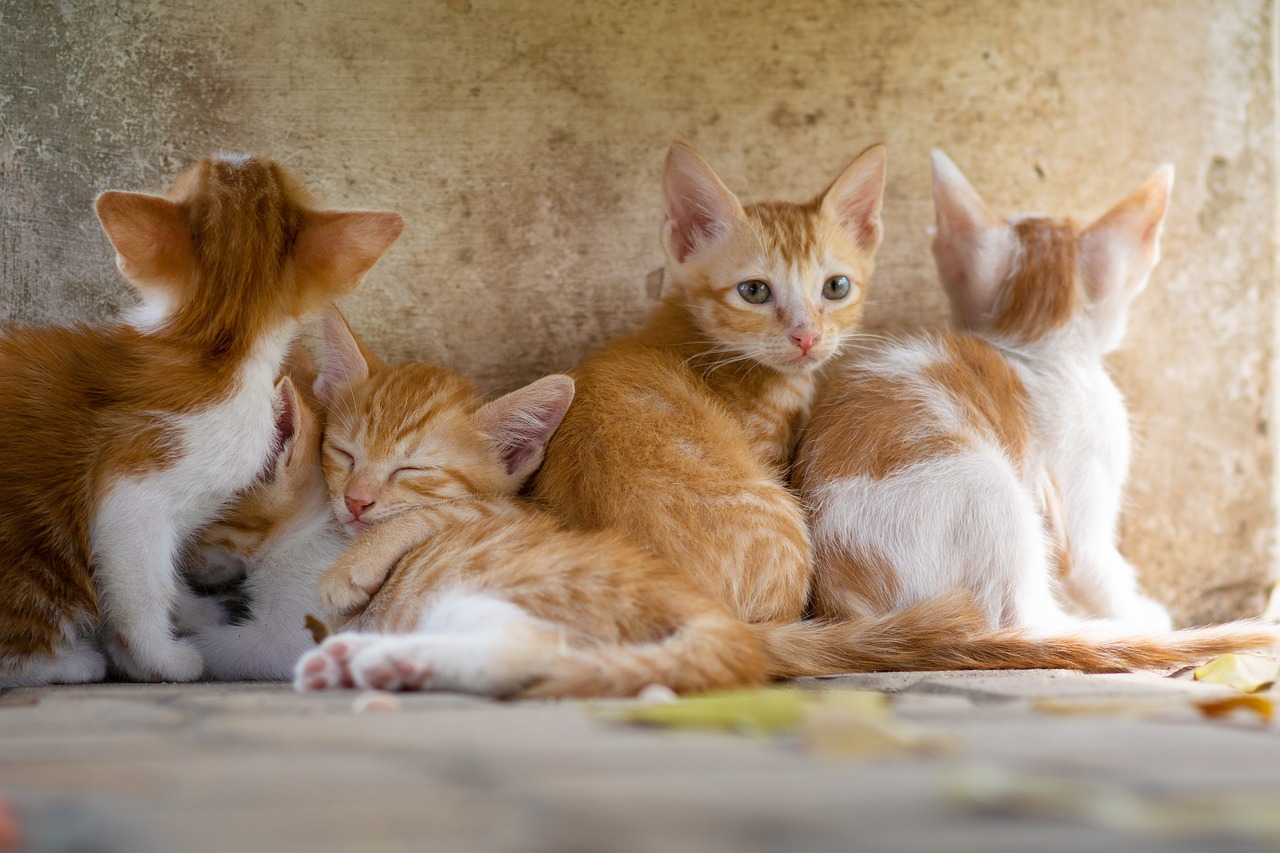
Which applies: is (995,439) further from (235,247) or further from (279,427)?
(235,247)

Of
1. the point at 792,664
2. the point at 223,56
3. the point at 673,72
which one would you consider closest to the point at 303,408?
the point at 223,56

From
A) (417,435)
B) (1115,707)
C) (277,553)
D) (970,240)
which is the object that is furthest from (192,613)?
(970,240)

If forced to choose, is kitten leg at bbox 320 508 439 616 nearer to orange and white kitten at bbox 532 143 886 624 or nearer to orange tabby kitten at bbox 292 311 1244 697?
orange tabby kitten at bbox 292 311 1244 697

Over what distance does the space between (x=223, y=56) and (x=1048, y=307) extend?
2.21 m

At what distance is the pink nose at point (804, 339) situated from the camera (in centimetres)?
235

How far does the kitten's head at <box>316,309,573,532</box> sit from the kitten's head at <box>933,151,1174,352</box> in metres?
1.22

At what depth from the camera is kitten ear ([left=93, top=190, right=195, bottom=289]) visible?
1.98 metres

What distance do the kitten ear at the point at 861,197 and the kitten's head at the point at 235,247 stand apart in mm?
1070

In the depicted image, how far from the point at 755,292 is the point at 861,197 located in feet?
1.34

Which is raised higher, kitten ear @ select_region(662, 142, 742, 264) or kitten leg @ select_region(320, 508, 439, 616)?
kitten ear @ select_region(662, 142, 742, 264)

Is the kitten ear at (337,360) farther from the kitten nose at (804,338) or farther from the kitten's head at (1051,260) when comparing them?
the kitten's head at (1051,260)

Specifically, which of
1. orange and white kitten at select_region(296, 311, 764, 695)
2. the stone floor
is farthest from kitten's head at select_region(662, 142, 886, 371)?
the stone floor

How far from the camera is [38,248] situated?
8.27ft

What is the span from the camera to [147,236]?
2.02m
